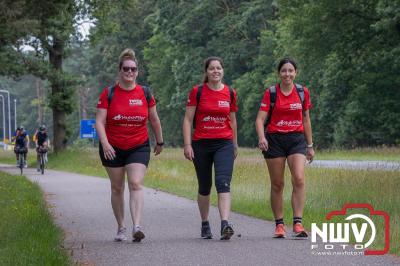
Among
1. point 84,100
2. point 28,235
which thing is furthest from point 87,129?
point 84,100

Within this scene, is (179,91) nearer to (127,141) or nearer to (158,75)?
(158,75)

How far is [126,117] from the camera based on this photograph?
10.5 metres

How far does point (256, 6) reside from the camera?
2790 inches

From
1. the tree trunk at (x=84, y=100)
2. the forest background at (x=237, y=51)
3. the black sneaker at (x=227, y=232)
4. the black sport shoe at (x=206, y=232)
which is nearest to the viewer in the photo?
the black sneaker at (x=227, y=232)

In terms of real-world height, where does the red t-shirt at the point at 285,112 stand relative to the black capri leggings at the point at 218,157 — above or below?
above

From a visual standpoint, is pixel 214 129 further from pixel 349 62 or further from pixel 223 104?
pixel 349 62

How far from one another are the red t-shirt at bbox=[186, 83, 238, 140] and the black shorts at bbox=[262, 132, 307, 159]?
1.59 feet

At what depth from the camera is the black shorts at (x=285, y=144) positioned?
10.6 metres

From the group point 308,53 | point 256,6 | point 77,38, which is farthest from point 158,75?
point 308,53

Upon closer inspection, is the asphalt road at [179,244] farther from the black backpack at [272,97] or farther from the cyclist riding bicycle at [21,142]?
the cyclist riding bicycle at [21,142]

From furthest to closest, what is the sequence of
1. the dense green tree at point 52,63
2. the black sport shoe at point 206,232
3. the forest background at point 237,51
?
the dense green tree at point 52,63
the forest background at point 237,51
the black sport shoe at point 206,232

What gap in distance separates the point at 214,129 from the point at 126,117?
952mm

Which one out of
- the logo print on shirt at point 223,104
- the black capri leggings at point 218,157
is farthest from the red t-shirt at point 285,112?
the black capri leggings at point 218,157

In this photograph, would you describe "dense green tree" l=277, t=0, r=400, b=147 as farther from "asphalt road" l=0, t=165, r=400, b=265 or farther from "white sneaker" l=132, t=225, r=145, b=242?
"white sneaker" l=132, t=225, r=145, b=242
